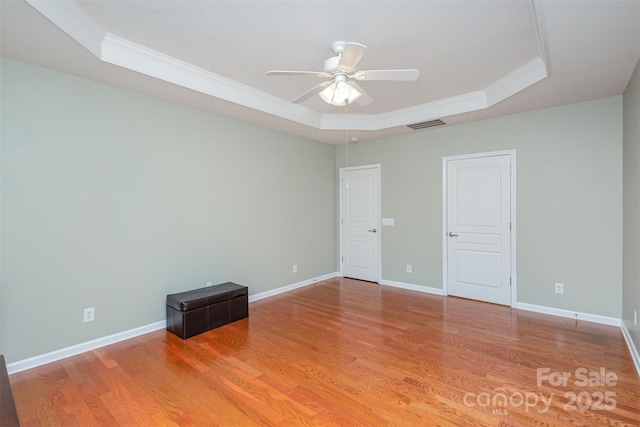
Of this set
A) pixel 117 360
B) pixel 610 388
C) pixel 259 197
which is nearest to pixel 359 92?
pixel 259 197

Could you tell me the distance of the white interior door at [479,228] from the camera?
410 centimetres

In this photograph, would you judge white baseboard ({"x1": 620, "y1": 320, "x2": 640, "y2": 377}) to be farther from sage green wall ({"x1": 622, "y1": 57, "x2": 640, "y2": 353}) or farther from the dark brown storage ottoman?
the dark brown storage ottoman

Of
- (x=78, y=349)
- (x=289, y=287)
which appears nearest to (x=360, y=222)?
(x=289, y=287)

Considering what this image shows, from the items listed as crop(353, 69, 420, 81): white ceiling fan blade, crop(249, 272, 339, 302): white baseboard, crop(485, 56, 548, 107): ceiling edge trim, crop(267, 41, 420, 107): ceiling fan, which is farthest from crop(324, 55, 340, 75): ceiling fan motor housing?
crop(249, 272, 339, 302): white baseboard

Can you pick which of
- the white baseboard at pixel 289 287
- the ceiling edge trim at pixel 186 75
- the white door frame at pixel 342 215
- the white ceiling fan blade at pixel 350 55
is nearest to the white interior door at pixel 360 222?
the white door frame at pixel 342 215

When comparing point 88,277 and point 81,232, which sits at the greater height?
point 81,232

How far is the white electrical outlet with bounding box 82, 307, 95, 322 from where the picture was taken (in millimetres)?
2847

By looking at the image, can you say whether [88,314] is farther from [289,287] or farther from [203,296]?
[289,287]

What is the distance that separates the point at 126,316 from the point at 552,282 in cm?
482

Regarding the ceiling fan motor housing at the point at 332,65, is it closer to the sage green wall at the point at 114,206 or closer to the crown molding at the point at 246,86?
the crown molding at the point at 246,86

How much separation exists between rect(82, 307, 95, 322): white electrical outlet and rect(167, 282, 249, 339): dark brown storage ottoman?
0.67 metres

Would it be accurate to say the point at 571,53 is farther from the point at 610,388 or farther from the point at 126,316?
the point at 126,316

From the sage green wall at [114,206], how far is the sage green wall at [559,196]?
2.49 m

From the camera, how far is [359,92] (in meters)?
2.69
